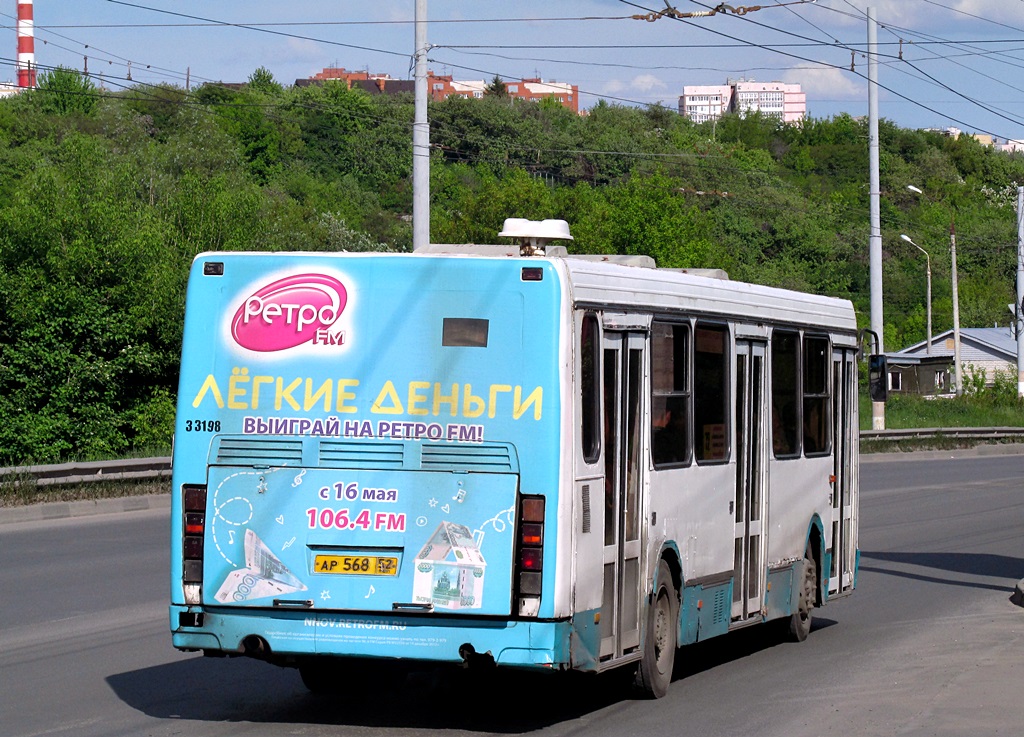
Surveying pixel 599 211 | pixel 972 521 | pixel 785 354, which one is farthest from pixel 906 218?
pixel 785 354

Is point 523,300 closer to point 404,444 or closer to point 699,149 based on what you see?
point 404,444

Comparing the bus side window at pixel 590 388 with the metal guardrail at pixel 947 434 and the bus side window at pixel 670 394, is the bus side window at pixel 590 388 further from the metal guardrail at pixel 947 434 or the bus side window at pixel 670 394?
the metal guardrail at pixel 947 434

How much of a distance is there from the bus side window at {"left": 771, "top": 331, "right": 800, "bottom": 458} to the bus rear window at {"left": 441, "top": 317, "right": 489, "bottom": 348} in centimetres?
376

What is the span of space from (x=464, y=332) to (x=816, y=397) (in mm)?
5155

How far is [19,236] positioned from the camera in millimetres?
36969

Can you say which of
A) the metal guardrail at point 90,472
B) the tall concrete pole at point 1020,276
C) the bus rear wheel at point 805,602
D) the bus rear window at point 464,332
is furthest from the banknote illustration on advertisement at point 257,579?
the metal guardrail at point 90,472

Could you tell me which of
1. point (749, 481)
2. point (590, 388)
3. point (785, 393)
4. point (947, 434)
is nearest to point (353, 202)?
point (947, 434)

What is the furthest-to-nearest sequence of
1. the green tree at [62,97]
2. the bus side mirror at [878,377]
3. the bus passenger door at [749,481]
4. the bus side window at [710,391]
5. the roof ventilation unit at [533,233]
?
the green tree at [62,97], the bus side mirror at [878,377], the bus passenger door at [749,481], the bus side window at [710,391], the roof ventilation unit at [533,233]

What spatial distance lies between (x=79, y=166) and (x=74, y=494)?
61.3 ft

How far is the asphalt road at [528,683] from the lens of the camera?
8633 mm

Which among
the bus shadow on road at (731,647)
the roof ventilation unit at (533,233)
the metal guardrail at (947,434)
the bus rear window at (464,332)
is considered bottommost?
the bus shadow on road at (731,647)

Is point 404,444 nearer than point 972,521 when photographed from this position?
Yes

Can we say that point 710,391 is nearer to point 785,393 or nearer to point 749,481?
point 749,481

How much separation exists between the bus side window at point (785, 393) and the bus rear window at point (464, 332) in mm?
3762
